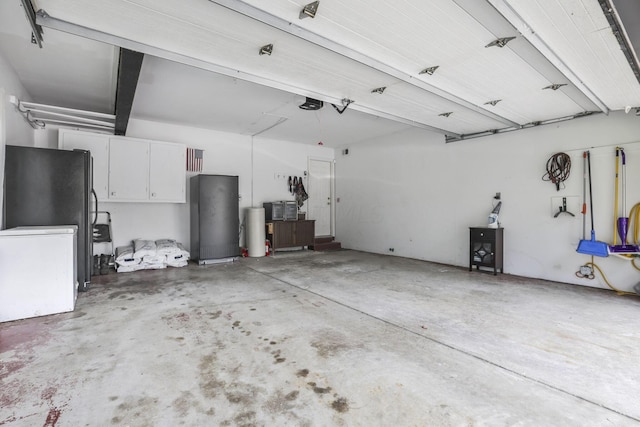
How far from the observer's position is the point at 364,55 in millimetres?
2840

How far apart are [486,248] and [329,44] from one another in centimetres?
454

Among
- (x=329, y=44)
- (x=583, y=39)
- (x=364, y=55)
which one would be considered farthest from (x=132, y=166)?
(x=583, y=39)

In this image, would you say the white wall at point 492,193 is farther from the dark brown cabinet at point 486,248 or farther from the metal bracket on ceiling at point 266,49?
the metal bracket on ceiling at point 266,49

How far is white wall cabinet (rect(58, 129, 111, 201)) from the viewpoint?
5.12m

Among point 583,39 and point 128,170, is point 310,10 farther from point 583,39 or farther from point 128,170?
point 128,170

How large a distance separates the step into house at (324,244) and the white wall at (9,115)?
598cm

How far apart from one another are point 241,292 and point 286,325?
4.53 ft

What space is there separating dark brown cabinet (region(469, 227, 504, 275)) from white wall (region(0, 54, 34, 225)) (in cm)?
682

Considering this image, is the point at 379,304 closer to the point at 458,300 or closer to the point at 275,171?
the point at 458,300

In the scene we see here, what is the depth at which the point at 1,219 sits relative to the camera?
3498 mm

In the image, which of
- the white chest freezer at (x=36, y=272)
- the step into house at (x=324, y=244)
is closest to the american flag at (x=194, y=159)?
the step into house at (x=324, y=244)

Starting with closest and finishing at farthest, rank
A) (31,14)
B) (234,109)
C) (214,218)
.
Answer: (31,14) < (234,109) < (214,218)

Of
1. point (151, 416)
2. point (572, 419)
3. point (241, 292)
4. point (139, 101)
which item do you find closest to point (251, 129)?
point (139, 101)

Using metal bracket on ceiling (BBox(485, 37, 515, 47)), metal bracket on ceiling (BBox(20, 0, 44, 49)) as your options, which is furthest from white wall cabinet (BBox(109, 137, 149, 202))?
metal bracket on ceiling (BBox(485, 37, 515, 47))
